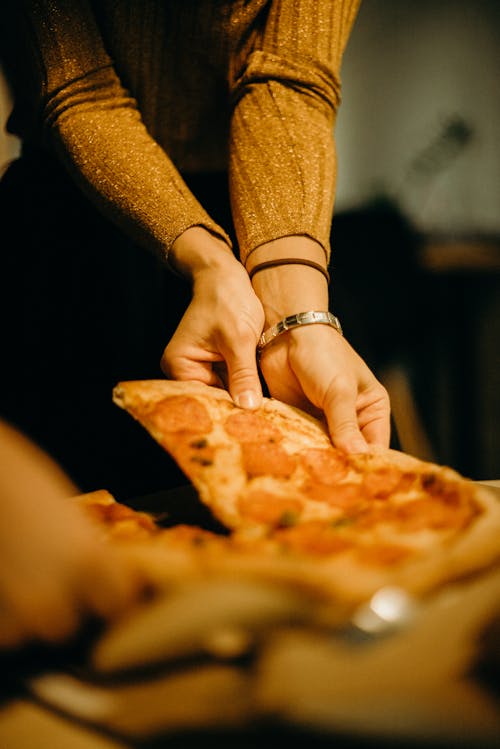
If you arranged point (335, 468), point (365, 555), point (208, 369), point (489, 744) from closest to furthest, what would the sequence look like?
point (489, 744) < point (365, 555) < point (335, 468) < point (208, 369)

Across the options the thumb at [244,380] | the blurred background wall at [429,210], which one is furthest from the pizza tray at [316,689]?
the blurred background wall at [429,210]

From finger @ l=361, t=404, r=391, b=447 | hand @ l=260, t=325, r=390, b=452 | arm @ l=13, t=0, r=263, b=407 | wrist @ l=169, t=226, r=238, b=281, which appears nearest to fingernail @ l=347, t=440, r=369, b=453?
hand @ l=260, t=325, r=390, b=452

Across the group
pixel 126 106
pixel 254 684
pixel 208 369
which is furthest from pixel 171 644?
pixel 126 106

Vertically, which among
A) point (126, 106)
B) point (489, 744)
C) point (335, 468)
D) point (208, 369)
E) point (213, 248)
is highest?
point (126, 106)

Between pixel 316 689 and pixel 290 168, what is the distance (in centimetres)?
82

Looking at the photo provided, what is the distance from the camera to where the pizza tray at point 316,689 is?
340mm

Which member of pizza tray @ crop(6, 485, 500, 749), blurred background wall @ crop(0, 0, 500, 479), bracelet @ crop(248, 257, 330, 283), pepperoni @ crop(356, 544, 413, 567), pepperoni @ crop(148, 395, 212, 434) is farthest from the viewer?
blurred background wall @ crop(0, 0, 500, 479)

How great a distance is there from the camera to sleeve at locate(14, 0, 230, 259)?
0.89 metres

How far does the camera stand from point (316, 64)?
3.18 ft

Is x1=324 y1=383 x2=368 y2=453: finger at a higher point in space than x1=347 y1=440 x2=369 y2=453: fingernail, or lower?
higher

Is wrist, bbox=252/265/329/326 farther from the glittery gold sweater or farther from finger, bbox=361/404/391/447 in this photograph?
finger, bbox=361/404/391/447

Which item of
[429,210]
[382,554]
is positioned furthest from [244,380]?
[429,210]

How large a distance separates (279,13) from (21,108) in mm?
510

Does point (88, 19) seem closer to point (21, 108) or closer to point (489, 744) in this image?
point (21, 108)
